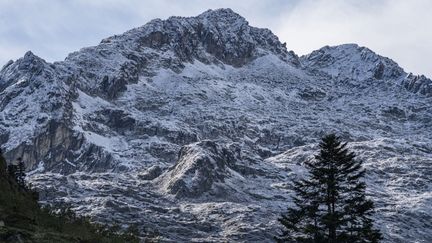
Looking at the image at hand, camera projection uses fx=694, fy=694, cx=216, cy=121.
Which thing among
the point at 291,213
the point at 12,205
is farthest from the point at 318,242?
the point at 12,205

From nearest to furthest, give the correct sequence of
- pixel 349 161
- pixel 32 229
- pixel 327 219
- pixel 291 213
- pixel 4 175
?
pixel 32 229 → pixel 4 175 → pixel 327 219 → pixel 349 161 → pixel 291 213

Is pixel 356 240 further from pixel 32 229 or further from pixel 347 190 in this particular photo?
pixel 32 229

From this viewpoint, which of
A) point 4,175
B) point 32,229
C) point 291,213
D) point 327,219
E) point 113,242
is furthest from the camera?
point 291,213

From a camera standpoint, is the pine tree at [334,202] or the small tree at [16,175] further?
the small tree at [16,175]

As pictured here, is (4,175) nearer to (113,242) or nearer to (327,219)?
(113,242)

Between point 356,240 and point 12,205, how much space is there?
2727 centimetres

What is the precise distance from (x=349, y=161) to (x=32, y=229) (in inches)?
1231

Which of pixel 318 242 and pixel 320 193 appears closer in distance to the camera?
pixel 318 242

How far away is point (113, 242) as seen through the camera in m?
35.2

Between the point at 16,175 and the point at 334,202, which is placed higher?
the point at 16,175

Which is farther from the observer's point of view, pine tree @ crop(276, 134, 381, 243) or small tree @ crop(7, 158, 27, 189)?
small tree @ crop(7, 158, 27, 189)

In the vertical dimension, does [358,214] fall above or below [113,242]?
above

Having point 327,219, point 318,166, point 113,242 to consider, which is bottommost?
point 113,242

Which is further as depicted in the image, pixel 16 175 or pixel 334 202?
pixel 16 175
